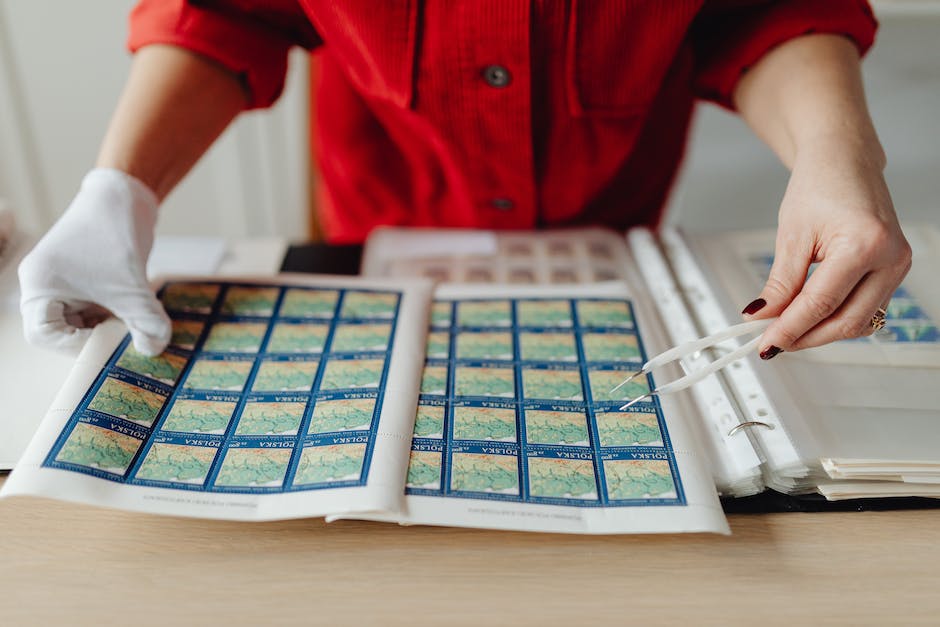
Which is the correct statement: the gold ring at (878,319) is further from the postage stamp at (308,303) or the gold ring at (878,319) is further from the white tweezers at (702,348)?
the postage stamp at (308,303)

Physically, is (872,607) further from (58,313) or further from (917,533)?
(58,313)

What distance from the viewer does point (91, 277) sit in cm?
56

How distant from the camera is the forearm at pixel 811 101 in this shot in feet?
1.85

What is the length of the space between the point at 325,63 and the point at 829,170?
1.70 ft

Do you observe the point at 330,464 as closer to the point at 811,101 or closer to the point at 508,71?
the point at 508,71

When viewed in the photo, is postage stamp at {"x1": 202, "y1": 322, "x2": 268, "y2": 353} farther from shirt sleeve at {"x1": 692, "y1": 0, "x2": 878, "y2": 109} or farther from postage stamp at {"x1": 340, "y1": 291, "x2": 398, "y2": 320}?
shirt sleeve at {"x1": 692, "y1": 0, "x2": 878, "y2": 109}

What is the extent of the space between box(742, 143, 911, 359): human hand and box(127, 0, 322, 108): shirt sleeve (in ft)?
1.49

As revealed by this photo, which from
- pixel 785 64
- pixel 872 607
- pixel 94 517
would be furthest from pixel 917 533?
pixel 94 517

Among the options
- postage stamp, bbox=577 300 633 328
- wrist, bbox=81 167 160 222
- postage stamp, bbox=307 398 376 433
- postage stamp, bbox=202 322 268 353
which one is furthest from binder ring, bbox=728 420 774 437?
wrist, bbox=81 167 160 222

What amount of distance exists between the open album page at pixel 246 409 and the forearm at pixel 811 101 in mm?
323

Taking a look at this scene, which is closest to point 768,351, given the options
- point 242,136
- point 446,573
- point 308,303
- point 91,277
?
point 446,573

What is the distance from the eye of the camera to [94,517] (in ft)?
1.56

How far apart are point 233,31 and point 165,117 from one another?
0.32ft

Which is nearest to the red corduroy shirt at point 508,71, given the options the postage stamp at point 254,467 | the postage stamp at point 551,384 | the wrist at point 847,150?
the wrist at point 847,150
